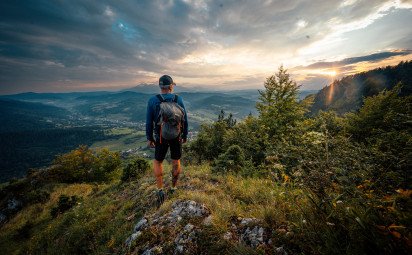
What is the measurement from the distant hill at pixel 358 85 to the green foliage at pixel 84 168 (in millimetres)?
96399

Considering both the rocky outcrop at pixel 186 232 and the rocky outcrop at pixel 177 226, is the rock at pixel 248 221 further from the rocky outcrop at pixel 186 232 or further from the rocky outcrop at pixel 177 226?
the rocky outcrop at pixel 177 226

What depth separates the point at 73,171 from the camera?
29578 millimetres

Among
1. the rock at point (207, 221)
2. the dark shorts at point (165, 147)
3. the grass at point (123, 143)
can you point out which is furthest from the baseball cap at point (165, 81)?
the grass at point (123, 143)

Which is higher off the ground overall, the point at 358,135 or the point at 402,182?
the point at 402,182

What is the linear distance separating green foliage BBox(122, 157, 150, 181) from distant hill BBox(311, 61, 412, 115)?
99832mm

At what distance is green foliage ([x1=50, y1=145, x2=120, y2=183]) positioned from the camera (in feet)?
94.3

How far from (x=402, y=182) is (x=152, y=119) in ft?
17.1

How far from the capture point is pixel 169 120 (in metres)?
5.39

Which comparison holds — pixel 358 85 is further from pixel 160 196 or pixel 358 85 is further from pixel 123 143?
pixel 123 143

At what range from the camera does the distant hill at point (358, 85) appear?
309 feet

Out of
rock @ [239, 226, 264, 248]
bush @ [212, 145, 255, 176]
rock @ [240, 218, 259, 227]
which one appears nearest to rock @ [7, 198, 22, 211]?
bush @ [212, 145, 255, 176]

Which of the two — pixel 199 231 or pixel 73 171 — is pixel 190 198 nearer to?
pixel 199 231

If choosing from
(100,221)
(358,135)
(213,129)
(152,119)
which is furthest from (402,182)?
(358,135)

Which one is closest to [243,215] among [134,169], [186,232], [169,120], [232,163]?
[186,232]
